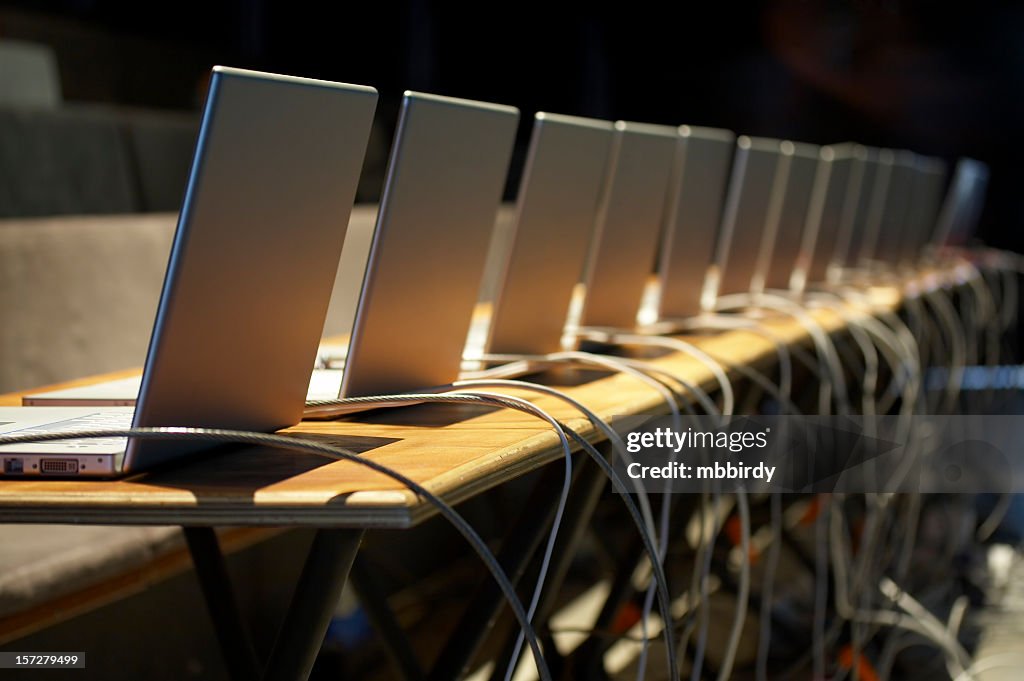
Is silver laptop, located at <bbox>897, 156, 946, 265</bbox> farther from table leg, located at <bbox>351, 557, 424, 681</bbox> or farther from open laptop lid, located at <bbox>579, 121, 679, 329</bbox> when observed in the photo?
table leg, located at <bbox>351, 557, 424, 681</bbox>

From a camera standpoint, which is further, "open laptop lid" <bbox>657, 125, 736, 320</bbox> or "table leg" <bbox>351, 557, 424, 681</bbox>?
"open laptop lid" <bbox>657, 125, 736, 320</bbox>

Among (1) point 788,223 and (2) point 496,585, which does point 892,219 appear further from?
(2) point 496,585

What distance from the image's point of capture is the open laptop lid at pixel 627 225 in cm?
164

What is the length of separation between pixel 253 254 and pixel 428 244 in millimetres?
259

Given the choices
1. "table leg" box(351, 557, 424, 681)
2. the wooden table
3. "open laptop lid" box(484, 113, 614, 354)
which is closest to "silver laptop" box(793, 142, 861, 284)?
"open laptop lid" box(484, 113, 614, 354)

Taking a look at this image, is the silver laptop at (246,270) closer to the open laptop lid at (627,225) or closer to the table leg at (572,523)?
the table leg at (572,523)

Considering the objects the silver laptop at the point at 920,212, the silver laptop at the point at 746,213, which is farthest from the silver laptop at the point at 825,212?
the silver laptop at the point at 920,212

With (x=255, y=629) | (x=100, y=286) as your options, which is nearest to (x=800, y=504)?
(x=255, y=629)

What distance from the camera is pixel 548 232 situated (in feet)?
4.75

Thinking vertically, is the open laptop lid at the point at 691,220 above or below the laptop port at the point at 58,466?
above

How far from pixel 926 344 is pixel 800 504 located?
0.70 meters

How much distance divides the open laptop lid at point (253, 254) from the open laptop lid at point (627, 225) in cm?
67

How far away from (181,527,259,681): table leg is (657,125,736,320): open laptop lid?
0.85 m

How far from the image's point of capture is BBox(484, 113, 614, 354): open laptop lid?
1391mm
